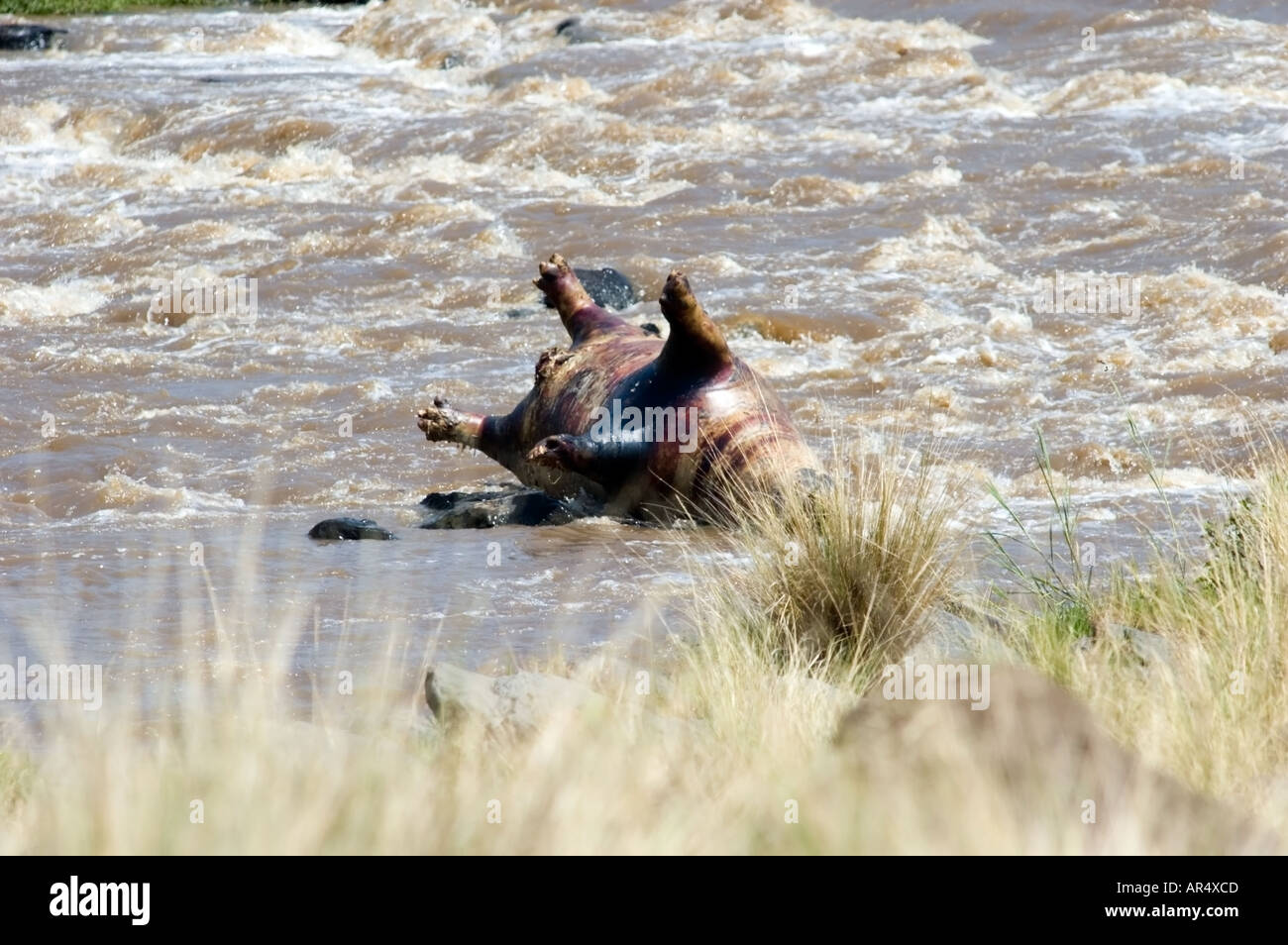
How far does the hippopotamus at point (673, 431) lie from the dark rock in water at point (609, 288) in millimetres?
4933

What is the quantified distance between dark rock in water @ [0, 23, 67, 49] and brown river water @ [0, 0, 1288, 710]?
587mm

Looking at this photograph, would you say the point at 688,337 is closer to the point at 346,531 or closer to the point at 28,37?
the point at 346,531

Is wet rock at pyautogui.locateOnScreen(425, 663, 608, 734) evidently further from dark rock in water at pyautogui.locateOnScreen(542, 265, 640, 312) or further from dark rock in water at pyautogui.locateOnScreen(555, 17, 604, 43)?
dark rock in water at pyautogui.locateOnScreen(555, 17, 604, 43)

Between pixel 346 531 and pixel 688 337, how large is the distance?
5.52ft

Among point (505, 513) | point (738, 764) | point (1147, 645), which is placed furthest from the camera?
point (505, 513)

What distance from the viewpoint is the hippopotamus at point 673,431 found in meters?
7.17

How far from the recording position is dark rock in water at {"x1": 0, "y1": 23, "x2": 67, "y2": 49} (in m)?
26.2

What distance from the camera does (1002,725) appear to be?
3.39 m

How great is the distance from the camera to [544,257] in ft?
47.7

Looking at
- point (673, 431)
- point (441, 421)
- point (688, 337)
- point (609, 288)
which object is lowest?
point (609, 288)

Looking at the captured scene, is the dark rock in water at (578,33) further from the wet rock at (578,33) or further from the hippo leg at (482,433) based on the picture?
the hippo leg at (482,433)

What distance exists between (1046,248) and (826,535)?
31.4ft

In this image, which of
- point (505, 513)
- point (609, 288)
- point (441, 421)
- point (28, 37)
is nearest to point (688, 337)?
point (505, 513)
